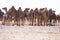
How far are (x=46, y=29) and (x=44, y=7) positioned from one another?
246 millimetres

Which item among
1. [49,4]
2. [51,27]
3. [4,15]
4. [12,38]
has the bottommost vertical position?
[12,38]

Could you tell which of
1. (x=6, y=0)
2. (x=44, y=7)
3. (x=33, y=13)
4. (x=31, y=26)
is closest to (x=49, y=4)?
(x=44, y=7)

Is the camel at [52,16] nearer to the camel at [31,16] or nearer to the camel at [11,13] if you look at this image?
the camel at [31,16]

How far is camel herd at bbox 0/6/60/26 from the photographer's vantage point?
1328mm

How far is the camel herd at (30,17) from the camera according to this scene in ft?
4.36

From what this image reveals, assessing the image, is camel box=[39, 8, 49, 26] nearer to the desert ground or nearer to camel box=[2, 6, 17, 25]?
the desert ground

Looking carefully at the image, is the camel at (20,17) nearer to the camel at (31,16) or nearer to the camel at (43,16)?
the camel at (31,16)

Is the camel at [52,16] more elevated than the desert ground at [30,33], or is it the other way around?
the camel at [52,16]

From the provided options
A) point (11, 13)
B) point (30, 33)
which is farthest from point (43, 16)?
point (11, 13)

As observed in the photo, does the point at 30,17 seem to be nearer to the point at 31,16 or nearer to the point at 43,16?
the point at 31,16

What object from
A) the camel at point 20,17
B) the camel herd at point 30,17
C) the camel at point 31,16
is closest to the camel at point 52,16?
the camel herd at point 30,17

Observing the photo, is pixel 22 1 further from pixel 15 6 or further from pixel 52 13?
pixel 52 13

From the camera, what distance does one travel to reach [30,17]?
1.33 m

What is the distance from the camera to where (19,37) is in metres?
1.32
